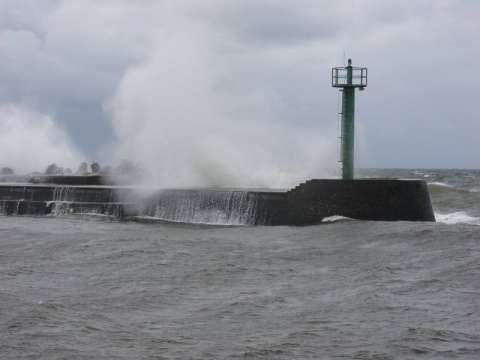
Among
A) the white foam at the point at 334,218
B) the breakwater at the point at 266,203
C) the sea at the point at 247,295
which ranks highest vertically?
the breakwater at the point at 266,203

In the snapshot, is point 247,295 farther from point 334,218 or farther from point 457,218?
point 457,218

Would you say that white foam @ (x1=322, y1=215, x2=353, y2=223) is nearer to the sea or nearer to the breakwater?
the breakwater

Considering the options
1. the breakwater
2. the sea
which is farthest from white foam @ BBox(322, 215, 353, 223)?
the sea

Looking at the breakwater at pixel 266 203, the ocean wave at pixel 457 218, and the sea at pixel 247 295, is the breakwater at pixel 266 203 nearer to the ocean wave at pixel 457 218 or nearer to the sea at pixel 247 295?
the sea at pixel 247 295

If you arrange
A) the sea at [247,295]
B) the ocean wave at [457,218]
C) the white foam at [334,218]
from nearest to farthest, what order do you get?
the sea at [247,295], the white foam at [334,218], the ocean wave at [457,218]

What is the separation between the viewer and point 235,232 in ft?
47.9

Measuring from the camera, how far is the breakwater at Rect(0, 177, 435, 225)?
15.2m

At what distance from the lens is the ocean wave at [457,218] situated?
56.4 feet

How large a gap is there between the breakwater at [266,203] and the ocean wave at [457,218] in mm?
1689

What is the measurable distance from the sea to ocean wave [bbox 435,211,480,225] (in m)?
4.03

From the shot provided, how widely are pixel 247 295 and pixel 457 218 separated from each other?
39.4 feet

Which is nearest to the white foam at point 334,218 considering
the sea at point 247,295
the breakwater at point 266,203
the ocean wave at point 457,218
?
the breakwater at point 266,203

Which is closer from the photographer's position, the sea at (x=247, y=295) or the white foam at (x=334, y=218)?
the sea at (x=247, y=295)

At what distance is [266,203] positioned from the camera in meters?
16.4
